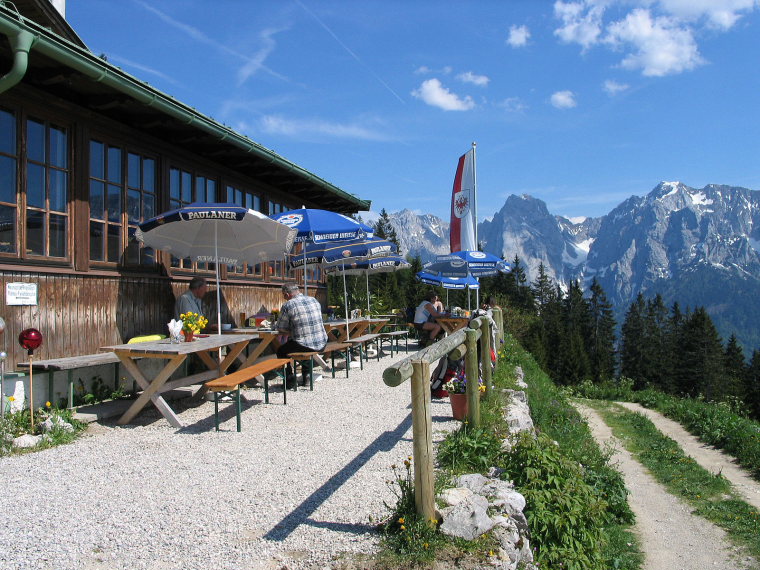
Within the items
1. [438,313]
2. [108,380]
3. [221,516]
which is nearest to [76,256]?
[108,380]

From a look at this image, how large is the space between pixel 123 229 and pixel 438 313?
24.3 ft

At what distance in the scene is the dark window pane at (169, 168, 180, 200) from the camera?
8277 millimetres

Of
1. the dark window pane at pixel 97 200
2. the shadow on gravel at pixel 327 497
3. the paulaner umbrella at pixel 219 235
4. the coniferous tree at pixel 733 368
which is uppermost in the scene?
the dark window pane at pixel 97 200

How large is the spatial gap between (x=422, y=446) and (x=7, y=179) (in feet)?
16.8

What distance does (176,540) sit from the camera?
3.21 metres

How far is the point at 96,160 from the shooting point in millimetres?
6863

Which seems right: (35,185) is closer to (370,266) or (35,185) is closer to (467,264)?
(370,266)

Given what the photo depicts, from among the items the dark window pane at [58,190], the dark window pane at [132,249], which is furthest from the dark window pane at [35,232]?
the dark window pane at [132,249]

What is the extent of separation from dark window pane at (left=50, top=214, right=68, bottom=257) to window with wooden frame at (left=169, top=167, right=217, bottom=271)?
201 centimetres

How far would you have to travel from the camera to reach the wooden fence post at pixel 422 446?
10.4ft

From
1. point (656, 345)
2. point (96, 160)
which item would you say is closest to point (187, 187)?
point (96, 160)

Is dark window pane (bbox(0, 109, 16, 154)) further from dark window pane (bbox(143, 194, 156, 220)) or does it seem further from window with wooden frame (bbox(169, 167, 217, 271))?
window with wooden frame (bbox(169, 167, 217, 271))

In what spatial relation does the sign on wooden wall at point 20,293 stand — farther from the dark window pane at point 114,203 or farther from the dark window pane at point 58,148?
the dark window pane at point 114,203

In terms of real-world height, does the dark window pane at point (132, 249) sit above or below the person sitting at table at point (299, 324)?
above
